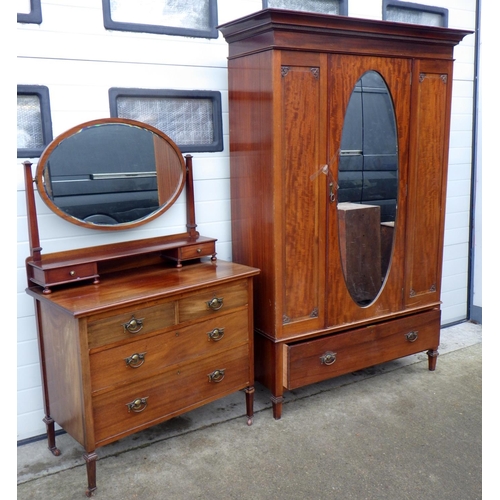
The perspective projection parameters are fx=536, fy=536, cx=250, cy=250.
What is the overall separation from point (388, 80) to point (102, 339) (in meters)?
1.81

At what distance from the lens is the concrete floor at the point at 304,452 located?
6.91 feet

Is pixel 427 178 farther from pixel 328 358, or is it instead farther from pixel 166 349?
pixel 166 349

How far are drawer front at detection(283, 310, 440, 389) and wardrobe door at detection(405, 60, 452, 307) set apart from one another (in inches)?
5.7

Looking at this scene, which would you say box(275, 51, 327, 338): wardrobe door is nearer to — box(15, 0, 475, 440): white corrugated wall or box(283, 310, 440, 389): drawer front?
box(283, 310, 440, 389): drawer front

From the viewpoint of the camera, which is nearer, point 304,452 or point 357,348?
point 304,452

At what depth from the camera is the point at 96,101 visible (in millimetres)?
2434

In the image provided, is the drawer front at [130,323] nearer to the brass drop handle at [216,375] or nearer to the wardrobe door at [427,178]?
the brass drop handle at [216,375]

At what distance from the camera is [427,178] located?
2.89 meters

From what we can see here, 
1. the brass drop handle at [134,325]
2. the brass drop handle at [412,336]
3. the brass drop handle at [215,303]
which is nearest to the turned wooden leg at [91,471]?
the brass drop handle at [134,325]

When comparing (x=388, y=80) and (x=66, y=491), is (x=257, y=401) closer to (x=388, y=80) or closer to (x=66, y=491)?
(x=66, y=491)

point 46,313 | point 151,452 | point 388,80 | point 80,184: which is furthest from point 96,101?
point 151,452

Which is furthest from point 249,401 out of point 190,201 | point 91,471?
point 190,201

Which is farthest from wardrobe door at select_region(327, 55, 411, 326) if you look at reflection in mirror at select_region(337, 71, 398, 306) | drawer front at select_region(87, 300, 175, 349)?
drawer front at select_region(87, 300, 175, 349)

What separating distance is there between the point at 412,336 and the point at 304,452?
1.02m
